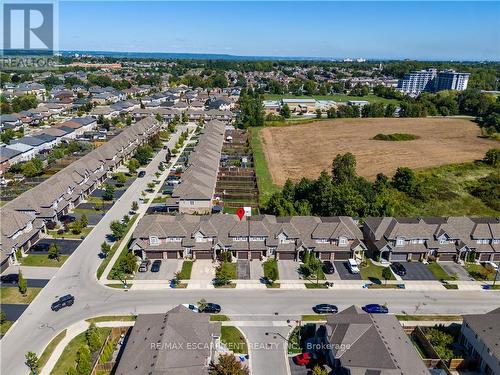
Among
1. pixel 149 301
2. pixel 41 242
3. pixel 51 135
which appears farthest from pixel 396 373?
pixel 51 135

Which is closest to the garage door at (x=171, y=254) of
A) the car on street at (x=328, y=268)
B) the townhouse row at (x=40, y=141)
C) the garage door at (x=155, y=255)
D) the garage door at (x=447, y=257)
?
the garage door at (x=155, y=255)

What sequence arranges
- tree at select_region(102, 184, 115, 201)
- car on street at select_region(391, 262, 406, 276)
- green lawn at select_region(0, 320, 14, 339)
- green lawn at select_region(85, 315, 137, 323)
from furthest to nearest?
tree at select_region(102, 184, 115, 201) → car on street at select_region(391, 262, 406, 276) → green lawn at select_region(85, 315, 137, 323) → green lawn at select_region(0, 320, 14, 339)

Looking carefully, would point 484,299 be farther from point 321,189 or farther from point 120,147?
point 120,147

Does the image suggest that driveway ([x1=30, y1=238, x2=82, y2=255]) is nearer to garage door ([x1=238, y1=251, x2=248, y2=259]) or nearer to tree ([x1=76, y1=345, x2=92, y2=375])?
tree ([x1=76, y1=345, x2=92, y2=375])

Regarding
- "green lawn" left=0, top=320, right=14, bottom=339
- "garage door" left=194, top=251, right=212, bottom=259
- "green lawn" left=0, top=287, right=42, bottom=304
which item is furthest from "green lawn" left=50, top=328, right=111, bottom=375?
"garage door" left=194, top=251, right=212, bottom=259

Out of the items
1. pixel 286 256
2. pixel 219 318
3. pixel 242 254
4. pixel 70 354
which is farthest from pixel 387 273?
pixel 70 354

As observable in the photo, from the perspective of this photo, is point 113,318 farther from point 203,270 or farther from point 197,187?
point 197,187
